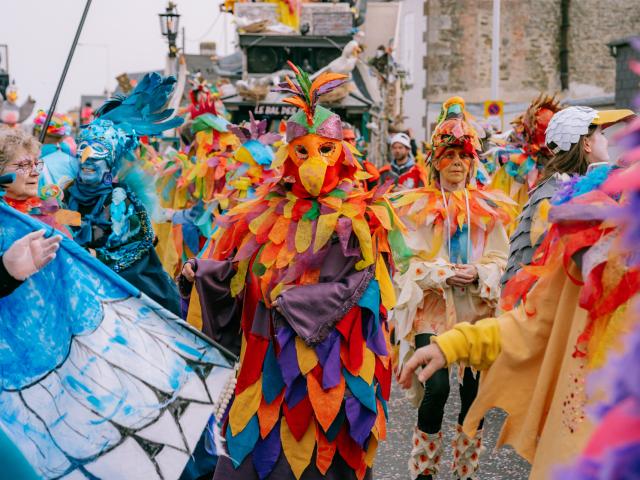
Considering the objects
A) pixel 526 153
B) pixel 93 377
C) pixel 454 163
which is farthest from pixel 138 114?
pixel 526 153

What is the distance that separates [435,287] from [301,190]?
1.18 metres

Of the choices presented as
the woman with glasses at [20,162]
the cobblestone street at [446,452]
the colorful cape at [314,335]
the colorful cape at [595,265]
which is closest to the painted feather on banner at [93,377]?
the colorful cape at [314,335]

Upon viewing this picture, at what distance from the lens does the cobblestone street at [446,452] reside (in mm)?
5488

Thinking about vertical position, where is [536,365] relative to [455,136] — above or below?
below

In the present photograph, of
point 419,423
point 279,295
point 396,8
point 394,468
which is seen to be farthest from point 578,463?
point 396,8

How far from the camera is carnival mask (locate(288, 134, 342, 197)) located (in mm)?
4133

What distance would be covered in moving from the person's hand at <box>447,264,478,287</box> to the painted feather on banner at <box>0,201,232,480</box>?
201 centimetres

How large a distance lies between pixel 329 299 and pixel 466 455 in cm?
150

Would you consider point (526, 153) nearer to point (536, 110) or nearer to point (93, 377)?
point (536, 110)

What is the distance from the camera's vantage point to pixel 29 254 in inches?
118

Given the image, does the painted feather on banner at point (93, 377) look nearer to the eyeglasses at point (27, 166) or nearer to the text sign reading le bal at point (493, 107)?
the eyeglasses at point (27, 166)

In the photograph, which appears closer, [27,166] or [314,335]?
[314,335]

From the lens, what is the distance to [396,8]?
107ft

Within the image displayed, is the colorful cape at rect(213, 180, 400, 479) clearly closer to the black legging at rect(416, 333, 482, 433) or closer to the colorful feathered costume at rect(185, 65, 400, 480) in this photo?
the colorful feathered costume at rect(185, 65, 400, 480)
